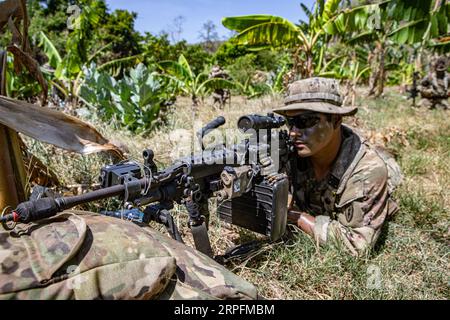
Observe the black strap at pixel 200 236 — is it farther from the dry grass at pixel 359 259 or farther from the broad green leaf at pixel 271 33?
the broad green leaf at pixel 271 33

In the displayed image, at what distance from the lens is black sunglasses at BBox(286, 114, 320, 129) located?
2.58 m

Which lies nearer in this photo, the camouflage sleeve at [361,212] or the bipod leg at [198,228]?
the bipod leg at [198,228]

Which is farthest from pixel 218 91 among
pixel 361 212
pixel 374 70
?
pixel 374 70

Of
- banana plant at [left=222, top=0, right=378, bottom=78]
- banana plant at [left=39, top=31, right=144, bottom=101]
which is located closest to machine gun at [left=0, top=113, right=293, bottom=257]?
banana plant at [left=39, top=31, right=144, bottom=101]

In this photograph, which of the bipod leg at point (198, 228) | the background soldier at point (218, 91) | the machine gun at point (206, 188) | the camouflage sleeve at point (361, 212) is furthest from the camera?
the background soldier at point (218, 91)

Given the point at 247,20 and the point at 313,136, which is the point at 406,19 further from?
the point at 313,136

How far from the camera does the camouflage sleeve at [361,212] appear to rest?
245cm

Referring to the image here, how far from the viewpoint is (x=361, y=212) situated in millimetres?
2514

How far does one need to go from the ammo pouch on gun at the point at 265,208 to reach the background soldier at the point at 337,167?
1.58 ft

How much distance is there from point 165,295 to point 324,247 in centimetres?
153

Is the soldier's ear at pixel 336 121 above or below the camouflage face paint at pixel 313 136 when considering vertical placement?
above

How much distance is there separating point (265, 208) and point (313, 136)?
76 centimetres

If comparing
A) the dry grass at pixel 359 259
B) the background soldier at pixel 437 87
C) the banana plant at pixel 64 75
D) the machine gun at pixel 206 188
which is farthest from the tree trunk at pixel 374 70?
the machine gun at pixel 206 188

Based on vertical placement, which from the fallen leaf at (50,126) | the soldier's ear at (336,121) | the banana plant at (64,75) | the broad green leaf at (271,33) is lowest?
the soldier's ear at (336,121)
